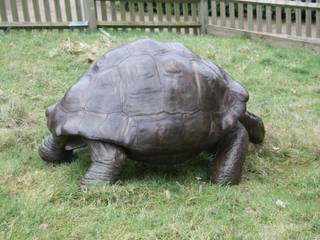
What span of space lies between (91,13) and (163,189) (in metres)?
6.51

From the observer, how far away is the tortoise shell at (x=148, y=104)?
4344 millimetres

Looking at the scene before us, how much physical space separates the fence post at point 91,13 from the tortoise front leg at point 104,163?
6.26 m

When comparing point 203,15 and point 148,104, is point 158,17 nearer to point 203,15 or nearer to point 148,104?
point 203,15

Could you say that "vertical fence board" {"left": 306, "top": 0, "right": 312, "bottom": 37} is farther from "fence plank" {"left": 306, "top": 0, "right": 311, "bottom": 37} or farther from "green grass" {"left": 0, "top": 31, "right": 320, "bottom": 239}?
"green grass" {"left": 0, "top": 31, "right": 320, "bottom": 239}

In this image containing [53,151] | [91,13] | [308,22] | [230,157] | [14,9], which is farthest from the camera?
[91,13]

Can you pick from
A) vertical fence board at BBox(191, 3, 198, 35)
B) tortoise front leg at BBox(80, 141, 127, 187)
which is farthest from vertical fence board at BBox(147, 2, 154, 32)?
tortoise front leg at BBox(80, 141, 127, 187)

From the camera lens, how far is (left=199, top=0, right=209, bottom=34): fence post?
10734 mm

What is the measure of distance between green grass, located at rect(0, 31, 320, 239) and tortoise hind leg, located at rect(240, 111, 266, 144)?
0.31 feet

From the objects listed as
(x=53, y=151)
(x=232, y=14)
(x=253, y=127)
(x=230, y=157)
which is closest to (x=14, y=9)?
(x=232, y=14)

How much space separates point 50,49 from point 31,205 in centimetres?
501

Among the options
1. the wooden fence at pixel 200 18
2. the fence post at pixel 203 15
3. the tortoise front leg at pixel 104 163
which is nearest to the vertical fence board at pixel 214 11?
the wooden fence at pixel 200 18

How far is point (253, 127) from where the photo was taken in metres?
5.36

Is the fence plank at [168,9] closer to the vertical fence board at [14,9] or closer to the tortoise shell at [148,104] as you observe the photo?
the vertical fence board at [14,9]

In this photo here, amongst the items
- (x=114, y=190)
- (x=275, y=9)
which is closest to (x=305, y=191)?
(x=114, y=190)
